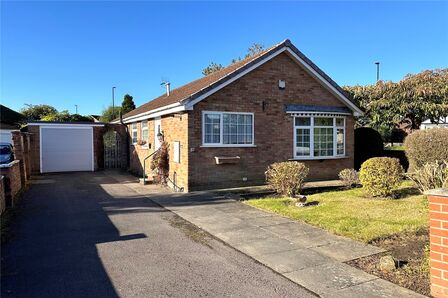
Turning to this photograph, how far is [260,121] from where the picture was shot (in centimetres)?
1358

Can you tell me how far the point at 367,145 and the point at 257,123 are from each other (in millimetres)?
7478

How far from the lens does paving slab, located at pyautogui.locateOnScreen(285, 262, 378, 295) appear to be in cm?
450

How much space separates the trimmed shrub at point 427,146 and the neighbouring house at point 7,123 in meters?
27.0

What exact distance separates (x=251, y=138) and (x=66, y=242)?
26.8 feet

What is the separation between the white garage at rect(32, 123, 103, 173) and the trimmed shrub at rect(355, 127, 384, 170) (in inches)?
595

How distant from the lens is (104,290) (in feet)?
14.5

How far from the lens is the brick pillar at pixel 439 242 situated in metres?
4.04

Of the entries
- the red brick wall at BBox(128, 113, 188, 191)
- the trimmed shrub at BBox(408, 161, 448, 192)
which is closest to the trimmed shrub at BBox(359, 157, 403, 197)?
the trimmed shrub at BBox(408, 161, 448, 192)

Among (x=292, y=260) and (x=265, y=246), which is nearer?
(x=292, y=260)

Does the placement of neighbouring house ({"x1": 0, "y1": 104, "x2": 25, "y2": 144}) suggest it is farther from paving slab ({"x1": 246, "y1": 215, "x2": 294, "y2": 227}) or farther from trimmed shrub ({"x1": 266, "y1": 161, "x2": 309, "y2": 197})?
paving slab ({"x1": 246, "y1": 215, "x2": 294, "y2": 227})

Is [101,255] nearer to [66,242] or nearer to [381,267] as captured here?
[66,242]

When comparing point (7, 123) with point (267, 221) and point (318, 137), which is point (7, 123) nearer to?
point (318, 137)

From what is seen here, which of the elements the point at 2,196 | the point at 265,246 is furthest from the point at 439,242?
the point at 2,196

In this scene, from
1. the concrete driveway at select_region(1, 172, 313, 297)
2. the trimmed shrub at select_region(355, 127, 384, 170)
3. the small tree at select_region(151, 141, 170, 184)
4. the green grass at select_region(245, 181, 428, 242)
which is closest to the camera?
the concrete driveway at select_region(1, 172, 313, 297)
